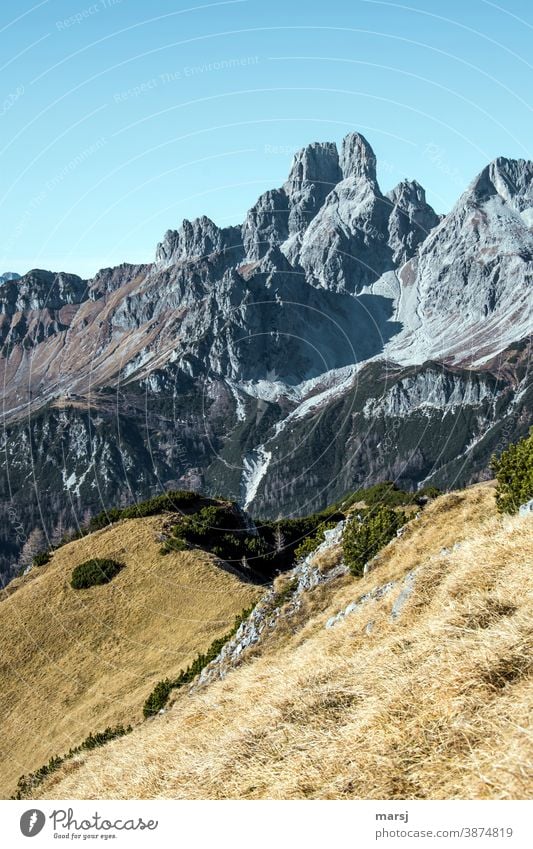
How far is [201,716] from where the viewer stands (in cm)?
2153

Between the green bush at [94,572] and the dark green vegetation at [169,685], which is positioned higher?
the green bush at [94,572]

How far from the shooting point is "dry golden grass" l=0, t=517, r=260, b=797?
175 ft

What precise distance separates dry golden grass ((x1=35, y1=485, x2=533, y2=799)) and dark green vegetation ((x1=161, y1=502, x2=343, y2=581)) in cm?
5246

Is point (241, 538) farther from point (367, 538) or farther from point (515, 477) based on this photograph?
point (515, 477)

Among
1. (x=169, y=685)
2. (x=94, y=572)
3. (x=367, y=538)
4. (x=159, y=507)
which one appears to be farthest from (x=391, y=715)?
(x=159, y=507)

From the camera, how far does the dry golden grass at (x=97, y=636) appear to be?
53.4 metres

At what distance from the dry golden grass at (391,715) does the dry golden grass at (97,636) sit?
29134 millimetres

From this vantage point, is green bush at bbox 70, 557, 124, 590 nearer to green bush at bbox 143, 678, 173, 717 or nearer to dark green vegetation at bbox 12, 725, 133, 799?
dark green vegetation at bbox 12, 725, 133, 799

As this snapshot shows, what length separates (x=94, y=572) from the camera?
241 ft

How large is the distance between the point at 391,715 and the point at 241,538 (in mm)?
73199

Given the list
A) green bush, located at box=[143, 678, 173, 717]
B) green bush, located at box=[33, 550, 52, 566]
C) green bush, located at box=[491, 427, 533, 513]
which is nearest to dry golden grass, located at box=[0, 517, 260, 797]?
green bush, located at box=[143, 678, 173, 717]
